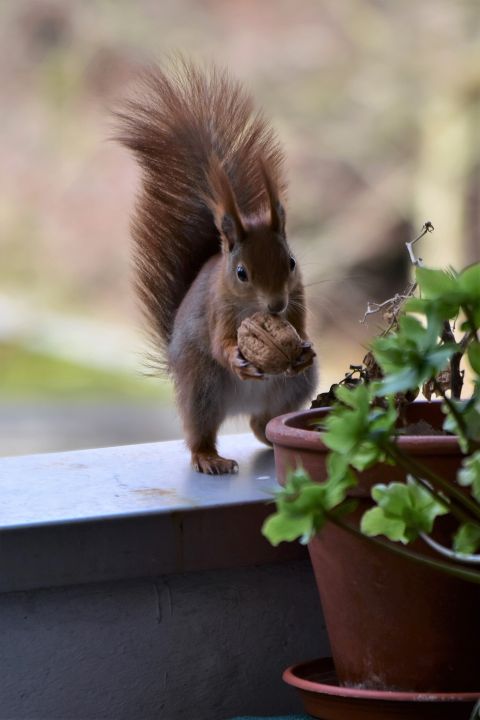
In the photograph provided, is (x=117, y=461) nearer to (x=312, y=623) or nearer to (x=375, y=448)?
(x=312, y=623)

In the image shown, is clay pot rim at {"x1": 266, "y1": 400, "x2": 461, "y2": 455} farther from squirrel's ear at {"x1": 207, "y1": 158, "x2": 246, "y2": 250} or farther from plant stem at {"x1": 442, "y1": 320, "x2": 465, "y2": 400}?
squirrel's ear at {"x1": 207, "y1": 158, "x2": 246, "y2": 250}

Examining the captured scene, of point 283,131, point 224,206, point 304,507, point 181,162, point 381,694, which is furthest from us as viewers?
point 283,131

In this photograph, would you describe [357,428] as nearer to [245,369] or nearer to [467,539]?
[467,539]

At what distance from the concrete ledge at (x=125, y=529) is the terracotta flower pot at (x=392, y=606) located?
0.45 ft

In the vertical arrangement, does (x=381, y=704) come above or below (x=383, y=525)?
below

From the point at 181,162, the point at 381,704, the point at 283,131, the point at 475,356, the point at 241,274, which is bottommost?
the point at 381,704

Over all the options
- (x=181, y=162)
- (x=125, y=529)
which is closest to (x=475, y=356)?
(x=125, y=529)

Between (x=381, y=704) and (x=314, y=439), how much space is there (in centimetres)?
20

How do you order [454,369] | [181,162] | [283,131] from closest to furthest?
[454,369]
[181,162]
[283,131]

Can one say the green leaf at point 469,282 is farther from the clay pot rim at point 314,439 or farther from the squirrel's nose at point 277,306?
the squirrel's nose at point 277,306

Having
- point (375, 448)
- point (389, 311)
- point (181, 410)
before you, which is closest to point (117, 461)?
point (181, 410)

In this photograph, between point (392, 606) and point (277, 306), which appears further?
point (277, 306)

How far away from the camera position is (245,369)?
4.20 ft

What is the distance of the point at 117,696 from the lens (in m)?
1.06
